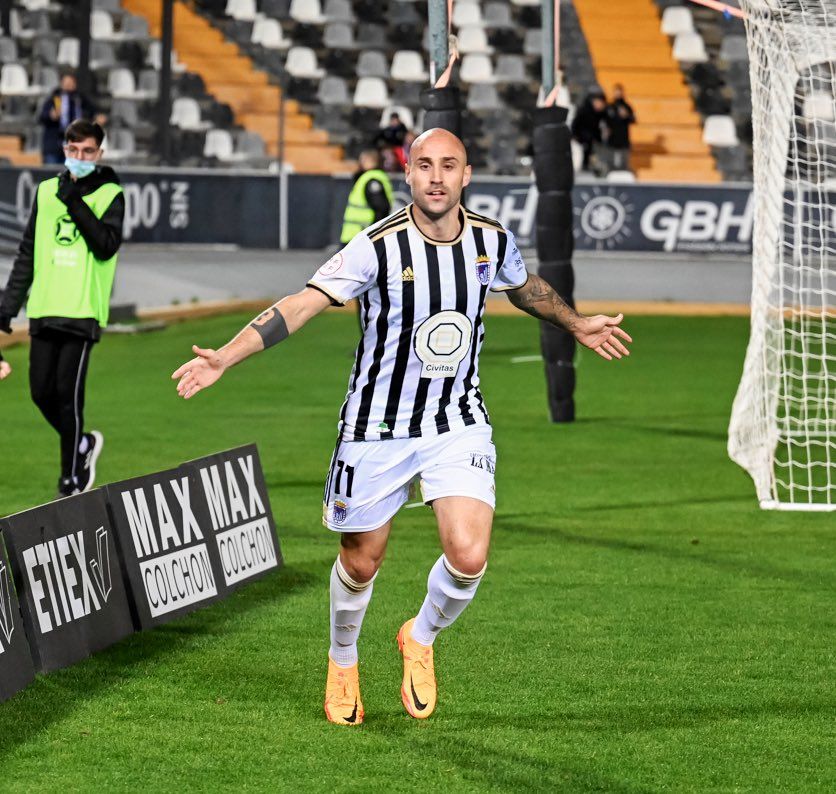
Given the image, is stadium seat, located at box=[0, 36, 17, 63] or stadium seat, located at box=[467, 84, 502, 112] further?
stadium seat, located at box=[0, 36, 17, 63]

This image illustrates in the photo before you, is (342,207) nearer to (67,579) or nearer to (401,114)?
(401,114)

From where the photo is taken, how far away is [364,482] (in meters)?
5.05

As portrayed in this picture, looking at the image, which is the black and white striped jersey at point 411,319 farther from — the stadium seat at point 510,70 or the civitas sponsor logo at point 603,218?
the stadium seat at point 510,70

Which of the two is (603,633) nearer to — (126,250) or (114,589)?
(114,589)

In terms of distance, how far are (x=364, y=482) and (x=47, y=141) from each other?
1860 cm

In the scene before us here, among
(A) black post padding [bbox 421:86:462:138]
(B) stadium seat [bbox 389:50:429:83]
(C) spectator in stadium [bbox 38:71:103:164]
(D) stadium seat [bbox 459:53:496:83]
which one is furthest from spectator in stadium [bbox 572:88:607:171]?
(A) black post padding [bbox 421:86:462:138]

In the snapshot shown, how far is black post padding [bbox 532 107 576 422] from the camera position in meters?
12.1

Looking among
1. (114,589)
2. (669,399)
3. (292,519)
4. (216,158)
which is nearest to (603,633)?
(114,589)

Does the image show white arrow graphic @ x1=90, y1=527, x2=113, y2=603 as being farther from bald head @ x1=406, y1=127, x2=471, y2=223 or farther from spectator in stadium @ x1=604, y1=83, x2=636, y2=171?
spectator in stadium @ x1=604, y1=83, x2=636, y2=171

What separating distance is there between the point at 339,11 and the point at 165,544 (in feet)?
76.0

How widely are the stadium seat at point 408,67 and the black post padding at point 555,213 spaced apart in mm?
15624

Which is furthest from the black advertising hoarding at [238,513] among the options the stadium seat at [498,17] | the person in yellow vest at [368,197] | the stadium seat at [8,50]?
the stadium seat at [498,17]

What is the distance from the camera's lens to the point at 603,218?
2272 centimetres

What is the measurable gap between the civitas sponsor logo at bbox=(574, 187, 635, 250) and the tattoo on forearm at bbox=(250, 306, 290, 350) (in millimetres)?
18103
